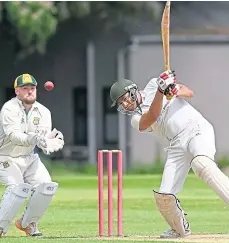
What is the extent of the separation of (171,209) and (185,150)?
528 mm

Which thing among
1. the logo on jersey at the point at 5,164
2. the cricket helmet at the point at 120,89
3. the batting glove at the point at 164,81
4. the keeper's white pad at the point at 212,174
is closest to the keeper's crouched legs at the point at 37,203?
the logo on jersey at the point at 5,164

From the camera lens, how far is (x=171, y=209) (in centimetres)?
955

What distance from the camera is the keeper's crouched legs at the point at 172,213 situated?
9492 millimetres

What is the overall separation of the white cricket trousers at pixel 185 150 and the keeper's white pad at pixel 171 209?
0.21 feet

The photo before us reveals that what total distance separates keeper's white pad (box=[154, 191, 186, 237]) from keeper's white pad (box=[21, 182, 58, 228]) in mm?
983

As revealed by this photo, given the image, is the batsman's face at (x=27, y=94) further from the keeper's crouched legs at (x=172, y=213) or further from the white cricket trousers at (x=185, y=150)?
the keeper's crouched legs at (x=172, y=213)

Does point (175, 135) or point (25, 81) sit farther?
point (25, 81)

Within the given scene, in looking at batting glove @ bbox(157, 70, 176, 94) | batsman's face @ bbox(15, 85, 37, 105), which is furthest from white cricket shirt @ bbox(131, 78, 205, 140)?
batsman's face @ bbox(15, 85, 37, 105)

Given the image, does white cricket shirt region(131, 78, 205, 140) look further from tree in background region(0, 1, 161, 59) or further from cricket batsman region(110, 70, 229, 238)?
tree in background region(0, 1, 161, 59)

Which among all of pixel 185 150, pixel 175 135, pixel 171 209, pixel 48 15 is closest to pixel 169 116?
pixel 175 135

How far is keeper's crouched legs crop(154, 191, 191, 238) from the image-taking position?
9492 millimetres

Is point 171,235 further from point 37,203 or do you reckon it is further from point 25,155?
point 25,155

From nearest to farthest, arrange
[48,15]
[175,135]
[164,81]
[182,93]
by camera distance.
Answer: [164,81], [182,93], [175,135], [48,15]

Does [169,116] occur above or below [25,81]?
below
